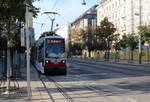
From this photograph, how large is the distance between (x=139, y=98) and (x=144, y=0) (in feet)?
310

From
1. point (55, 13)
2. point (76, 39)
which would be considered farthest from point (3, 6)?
point (76, 39)

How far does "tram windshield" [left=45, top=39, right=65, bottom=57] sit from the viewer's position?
3600cm

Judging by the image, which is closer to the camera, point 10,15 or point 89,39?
point 10,15

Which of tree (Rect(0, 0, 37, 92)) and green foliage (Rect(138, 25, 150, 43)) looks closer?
tree (Rect(0, 0, 37, 92))

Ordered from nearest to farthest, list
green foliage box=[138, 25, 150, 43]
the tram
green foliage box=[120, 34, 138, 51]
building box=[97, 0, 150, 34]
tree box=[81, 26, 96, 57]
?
the tram < green foliage box=[138, 25, 150, 43] < green foliage box=[120, 34, 138, 51] < building box=[97, 0, 150, 34] < tree box=[81, 26, 96, 57]

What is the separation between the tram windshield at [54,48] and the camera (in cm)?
3600

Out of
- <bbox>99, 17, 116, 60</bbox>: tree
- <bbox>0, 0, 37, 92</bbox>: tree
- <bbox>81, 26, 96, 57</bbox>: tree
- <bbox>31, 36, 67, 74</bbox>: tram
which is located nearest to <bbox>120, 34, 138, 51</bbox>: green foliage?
<bbox>99, 17, 116, 60</bbox>: tree

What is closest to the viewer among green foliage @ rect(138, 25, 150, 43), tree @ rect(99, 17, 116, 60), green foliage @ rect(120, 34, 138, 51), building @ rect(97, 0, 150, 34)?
green foliage @ rect(138, 25, 150, 43)

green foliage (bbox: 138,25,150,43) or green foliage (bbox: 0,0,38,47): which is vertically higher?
green foliage (bbox: 138,25,150,43)

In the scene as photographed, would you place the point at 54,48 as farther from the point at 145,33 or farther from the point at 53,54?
the point at 145,33

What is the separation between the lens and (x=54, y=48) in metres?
36.1

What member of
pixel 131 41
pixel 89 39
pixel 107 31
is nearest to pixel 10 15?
pixel 131 41

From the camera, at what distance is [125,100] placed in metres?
16.3

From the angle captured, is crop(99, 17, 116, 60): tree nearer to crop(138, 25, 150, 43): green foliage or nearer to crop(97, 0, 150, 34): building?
crop(97, 0, 150, 34): building
